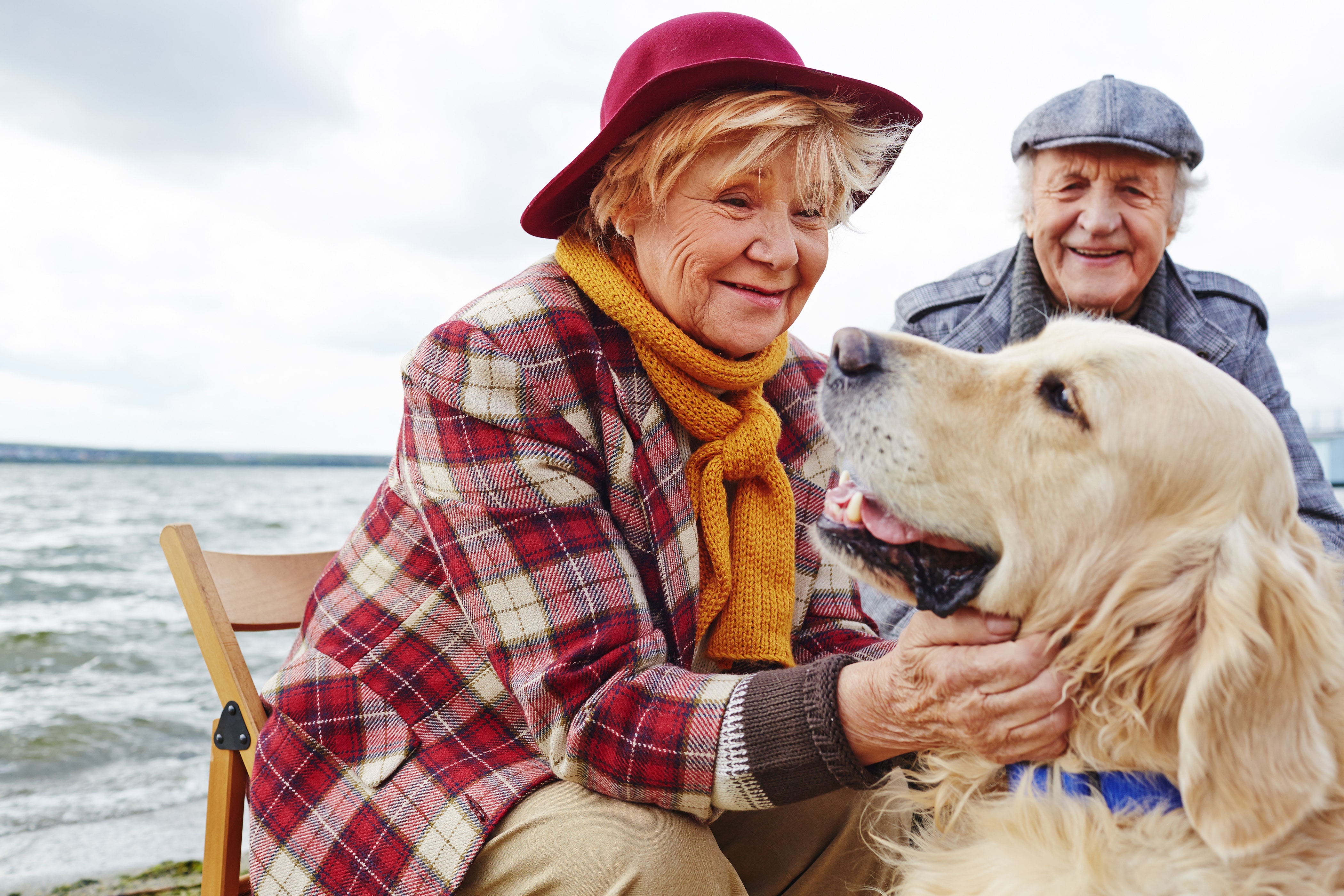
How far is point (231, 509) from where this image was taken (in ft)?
66.9

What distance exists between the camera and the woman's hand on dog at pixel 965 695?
50.2 inches

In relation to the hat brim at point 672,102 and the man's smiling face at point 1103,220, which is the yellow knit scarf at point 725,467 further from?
the man's smiling face at point 1103,220

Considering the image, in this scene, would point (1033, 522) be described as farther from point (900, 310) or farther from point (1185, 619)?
point (900, 310)

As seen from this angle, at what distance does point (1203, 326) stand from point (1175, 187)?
1.44 ft

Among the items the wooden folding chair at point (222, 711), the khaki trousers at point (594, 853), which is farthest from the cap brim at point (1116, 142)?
the wooden folding chair at point (222, 711)

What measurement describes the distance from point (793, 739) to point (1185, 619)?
1.85 ft

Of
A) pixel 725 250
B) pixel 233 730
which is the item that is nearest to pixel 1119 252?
pixel 725 250

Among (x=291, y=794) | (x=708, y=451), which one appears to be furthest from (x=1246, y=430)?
(x=291, y=794)

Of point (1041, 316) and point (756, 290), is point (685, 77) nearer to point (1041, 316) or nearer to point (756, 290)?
point (756, 290)

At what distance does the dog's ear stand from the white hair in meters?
2.09

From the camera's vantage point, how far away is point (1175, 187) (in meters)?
2.84

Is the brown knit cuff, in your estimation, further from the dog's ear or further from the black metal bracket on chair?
the black metal bracket on chair

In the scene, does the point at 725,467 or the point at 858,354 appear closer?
the point at 858,354

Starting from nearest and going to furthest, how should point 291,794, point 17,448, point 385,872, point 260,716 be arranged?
point 385,872 < point 291,794 < point 260,716 < point 17,448
